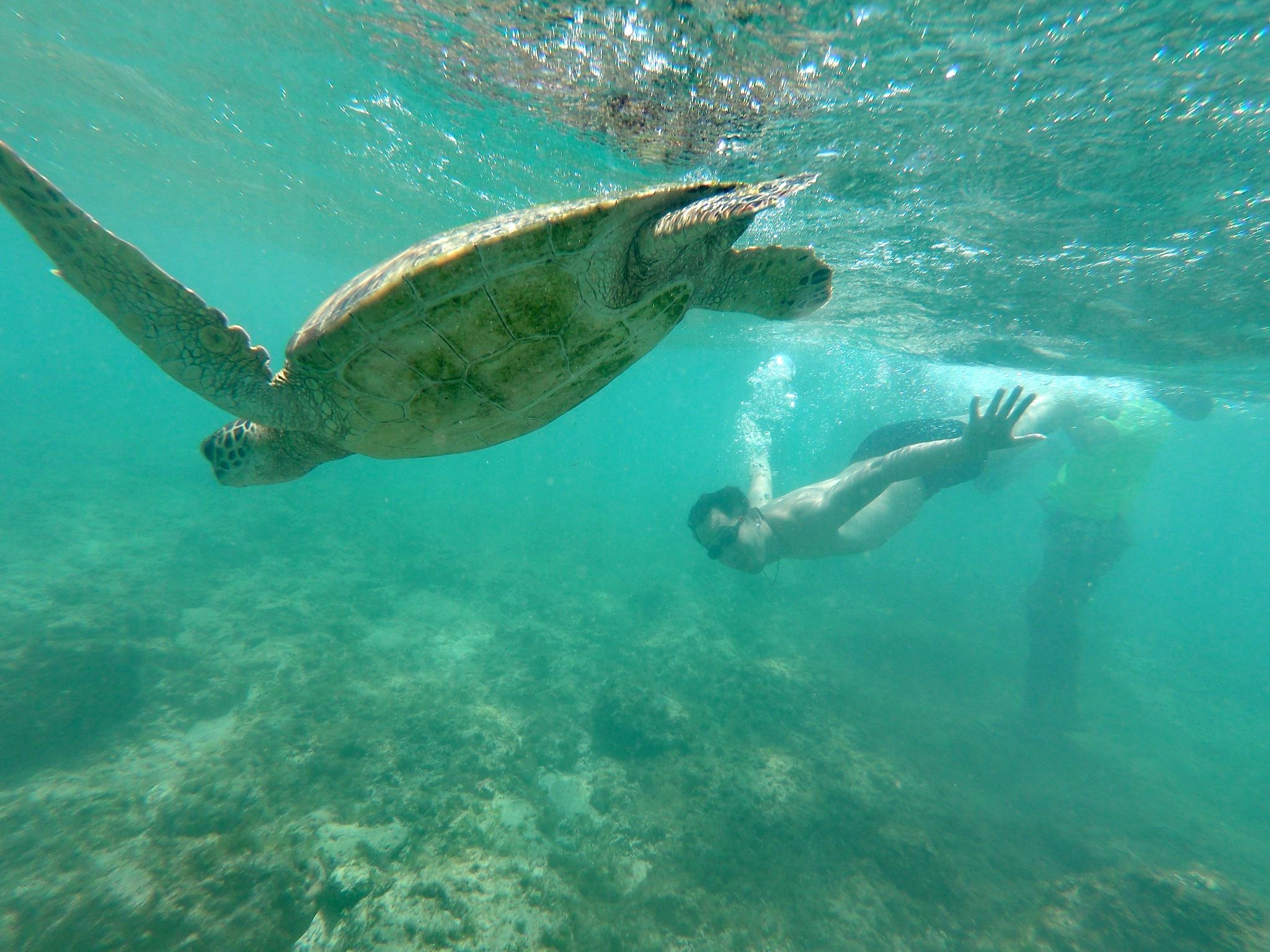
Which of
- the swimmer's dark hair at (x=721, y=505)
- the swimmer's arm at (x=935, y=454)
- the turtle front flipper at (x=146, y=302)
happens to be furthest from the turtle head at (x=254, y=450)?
the swimmer's arm at (x=935, y=454)

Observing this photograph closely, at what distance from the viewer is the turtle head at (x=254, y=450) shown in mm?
4547

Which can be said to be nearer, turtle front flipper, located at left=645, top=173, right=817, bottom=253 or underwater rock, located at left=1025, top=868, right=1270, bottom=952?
turtle front flipper, located at left=645, top=173, right=817, bottom=253

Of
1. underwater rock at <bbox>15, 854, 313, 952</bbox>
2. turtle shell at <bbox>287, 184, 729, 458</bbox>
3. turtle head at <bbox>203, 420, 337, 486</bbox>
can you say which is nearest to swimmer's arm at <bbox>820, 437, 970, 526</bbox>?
turtle shell at <bbox>287, 184, 729, 458</bbox>

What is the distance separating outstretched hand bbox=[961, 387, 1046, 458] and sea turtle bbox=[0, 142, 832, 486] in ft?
12.3

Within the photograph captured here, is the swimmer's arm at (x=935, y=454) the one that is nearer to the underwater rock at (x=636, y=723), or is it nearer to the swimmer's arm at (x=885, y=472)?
the swimmer's arm at (x=885, y=472)

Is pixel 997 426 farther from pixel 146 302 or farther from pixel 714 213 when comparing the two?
pixel 146 302

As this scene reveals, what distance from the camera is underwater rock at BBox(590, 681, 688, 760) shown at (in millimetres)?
7969

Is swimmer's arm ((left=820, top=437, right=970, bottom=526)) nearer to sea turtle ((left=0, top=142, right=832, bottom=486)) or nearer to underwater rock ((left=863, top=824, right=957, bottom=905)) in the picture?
sea turtle ((left=0, top=142, right=832, bottom=486))

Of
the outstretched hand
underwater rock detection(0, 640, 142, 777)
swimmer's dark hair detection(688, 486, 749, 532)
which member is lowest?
underwater rock detection(0, 640, 142, 777)

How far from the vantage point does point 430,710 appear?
25.8 feet

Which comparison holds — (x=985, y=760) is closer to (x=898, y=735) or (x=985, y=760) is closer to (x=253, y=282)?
(x=898, y=735)

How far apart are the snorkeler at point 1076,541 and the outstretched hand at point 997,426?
307 inches

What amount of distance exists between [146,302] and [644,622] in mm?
12916

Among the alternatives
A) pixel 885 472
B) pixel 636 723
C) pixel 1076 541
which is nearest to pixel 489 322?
pixel 885 472
